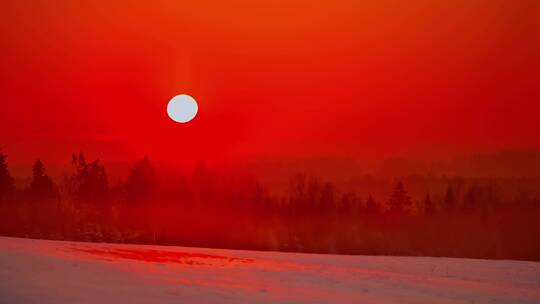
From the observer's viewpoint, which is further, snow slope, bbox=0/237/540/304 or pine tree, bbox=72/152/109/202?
pine tree, bbox=72/152/109/202

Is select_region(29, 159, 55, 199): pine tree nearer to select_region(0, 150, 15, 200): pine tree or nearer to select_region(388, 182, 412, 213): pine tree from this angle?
select_region(0, 150, 15, 200): pine tree

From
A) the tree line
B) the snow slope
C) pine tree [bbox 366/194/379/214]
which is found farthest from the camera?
pine tree [bbox 366/194/379/214]

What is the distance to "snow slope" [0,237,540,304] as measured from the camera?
1011cm

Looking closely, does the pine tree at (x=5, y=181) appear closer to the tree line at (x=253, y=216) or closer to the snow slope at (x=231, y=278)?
the tree line at (x=253, y=216)

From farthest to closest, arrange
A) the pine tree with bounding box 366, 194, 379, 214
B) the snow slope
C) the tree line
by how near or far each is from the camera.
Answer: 1. the pine tree with bounding box 366, 194, 379, 214
2. the tree line
3. the snow slope

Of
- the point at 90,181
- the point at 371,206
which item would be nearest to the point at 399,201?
the point at 371,206

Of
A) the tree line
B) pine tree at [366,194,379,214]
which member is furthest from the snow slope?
pine tree at [366,194,379,214]

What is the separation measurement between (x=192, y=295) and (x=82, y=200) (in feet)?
95.4

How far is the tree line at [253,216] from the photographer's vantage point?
26.8 m

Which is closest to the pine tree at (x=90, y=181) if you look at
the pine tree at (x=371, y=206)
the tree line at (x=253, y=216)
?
the tree line at (x=253, y=216)

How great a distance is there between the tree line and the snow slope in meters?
8.55

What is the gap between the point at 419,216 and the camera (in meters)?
35.4

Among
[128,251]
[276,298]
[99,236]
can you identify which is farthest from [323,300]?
[99,236]

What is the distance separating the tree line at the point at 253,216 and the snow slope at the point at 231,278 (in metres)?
8.55
